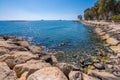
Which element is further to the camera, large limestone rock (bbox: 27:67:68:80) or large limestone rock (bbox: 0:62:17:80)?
large limestone rock (bbox: 0:62:17:80)

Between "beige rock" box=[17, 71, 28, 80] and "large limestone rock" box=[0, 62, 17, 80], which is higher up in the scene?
"large limestone rock" box=[0, 62, 17, 80]

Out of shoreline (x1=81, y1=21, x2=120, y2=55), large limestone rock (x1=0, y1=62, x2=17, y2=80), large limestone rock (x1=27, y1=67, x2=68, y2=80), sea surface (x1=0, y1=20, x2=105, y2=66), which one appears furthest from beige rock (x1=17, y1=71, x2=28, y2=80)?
shoreline (x1=81, y1=21, x2=120, y2=55)

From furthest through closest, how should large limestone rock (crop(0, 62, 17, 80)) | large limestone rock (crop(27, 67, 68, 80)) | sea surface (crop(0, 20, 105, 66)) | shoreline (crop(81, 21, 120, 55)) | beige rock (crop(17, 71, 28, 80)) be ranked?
shoreline (crop(81, 21, 120, 55)) → sea surface (crop(0, 20, 105, 66)) → beige rock (crop(17, 71, 28, 80)) → large limestone rock (crop(0, 62, 17, 80)) → large limestone rock (crop(27, 67, 68, 80))

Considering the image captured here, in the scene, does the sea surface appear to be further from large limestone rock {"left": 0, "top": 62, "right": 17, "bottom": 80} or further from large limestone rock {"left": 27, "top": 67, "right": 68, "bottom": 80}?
large limestone rock {"left": 0, "top": 62, "right": 17, "bottom": 80}

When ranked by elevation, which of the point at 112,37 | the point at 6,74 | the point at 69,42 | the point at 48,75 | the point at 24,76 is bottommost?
the point at 69,42

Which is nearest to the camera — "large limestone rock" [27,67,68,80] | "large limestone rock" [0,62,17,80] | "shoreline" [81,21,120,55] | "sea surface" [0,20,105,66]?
"large limestone rock" [27,67,68,80]

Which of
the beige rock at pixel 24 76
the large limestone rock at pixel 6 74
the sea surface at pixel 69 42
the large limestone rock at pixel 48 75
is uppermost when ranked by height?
the large limestone rock at pixel 48 75

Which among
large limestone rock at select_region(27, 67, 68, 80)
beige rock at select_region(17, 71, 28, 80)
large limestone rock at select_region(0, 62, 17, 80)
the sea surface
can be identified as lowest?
the sea surface

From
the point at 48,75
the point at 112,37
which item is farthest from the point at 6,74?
the point at 112,37

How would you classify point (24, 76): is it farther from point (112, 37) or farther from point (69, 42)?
point (112, 37)

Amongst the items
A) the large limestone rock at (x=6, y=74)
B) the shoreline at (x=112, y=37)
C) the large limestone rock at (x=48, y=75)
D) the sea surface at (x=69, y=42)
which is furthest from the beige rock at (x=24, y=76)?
the shoreline at (x=112, y=37)

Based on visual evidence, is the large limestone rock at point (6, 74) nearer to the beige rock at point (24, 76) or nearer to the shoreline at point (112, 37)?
the beige rock at point (24, 76)

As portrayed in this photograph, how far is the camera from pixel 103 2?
257ft

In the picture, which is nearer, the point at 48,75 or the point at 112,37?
the point at 48,75
